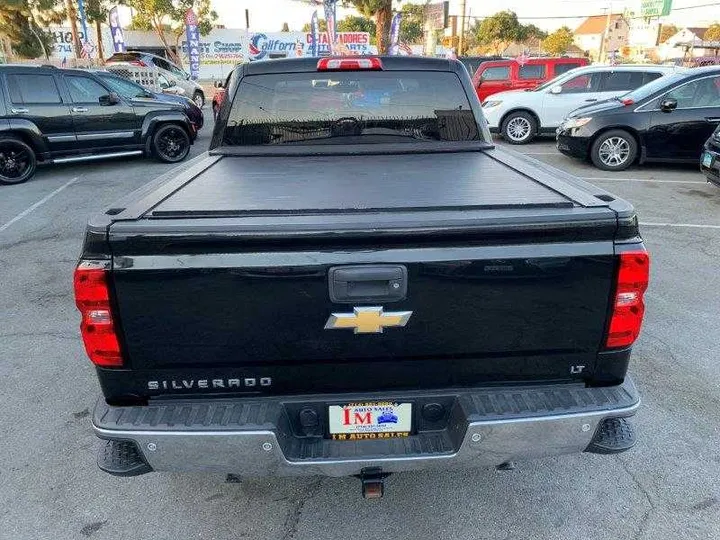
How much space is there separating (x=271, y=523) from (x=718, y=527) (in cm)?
206

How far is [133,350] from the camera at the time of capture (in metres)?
2.01

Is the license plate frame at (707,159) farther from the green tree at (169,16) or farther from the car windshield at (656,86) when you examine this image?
the green tree at (169,16)

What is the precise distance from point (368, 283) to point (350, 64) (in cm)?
236

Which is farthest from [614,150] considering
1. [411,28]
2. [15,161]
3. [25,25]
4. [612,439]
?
[411,28]

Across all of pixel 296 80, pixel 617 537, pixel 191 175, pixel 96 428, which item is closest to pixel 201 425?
pixel 96 428

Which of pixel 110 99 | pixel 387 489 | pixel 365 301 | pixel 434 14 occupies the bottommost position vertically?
pixel 387 489

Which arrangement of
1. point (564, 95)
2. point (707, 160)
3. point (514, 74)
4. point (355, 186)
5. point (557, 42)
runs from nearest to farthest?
point (355, 186) → point (707, 160) → point (564, 95) → point (514, 74) → point (557, 42)

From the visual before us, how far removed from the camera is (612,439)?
223 centimetres

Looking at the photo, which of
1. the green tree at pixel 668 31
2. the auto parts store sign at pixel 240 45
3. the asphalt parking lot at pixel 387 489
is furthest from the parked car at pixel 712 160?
the green tree at pixel 668 31

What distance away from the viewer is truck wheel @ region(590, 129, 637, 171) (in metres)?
9.84

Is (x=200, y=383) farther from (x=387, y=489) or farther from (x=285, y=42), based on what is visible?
(x=285, y=42)

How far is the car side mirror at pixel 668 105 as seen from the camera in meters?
9.09

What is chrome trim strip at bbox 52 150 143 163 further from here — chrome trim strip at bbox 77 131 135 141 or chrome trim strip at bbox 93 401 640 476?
chrome trim strip at bbox 93 401 640 476

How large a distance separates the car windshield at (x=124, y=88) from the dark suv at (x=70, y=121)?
0.21 meters
